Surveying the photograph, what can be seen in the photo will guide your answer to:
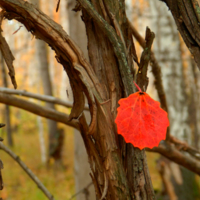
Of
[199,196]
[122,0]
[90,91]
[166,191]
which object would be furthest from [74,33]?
[199,196]

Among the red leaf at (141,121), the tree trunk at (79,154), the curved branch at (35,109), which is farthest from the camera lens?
the tree trunk at (79,154)

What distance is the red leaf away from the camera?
24.1 inches

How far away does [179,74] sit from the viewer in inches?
150

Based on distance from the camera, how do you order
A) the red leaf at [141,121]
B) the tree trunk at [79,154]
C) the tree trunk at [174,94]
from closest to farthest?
the red leaf at [141,121], the tree trunk at [79,154], the tree trunk at [174,94]

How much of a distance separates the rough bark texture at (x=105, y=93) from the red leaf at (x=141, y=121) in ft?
0.16

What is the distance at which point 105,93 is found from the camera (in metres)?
0.68

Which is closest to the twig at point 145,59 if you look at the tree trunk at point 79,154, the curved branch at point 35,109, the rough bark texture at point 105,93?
the rough bark texture at point 105,93

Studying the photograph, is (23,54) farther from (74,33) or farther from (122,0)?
(122,0)

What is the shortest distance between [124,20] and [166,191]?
3312 millimetres

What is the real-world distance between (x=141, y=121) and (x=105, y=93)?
12cm

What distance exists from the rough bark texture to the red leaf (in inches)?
1.9

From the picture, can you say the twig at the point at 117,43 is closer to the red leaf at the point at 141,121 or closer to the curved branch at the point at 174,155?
the red leaf at the point at 141,121

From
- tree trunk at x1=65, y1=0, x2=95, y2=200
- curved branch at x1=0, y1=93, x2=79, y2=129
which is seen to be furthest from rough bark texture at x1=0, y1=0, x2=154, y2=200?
tree trunk at x1=65, y1=0, x2=95, y2=200

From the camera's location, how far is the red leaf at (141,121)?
0.61 meters
